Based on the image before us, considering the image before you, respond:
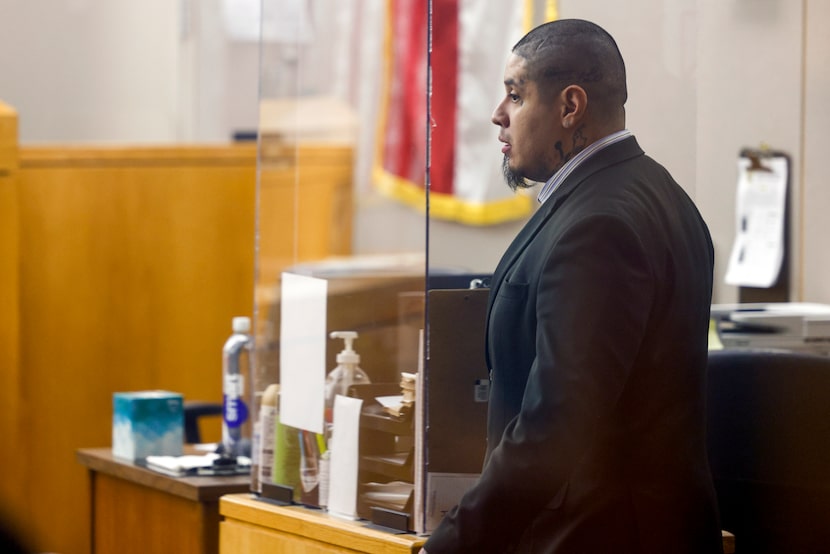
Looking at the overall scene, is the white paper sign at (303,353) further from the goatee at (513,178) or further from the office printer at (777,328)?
the office printer at (777,328)

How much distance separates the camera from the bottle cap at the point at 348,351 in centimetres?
222

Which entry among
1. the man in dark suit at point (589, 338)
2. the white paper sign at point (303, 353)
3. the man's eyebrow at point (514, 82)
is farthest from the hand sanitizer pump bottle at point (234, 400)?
the man's eyebrow at point (514, 82)

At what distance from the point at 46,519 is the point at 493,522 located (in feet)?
9.29

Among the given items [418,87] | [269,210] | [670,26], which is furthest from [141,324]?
[670,26]

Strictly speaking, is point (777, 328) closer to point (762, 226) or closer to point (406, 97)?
point (762, 226)

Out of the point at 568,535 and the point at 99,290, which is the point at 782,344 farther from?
the point at 99,290

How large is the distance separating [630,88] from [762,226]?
1534 mm

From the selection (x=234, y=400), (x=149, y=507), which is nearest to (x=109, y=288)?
(x=234, y=400)

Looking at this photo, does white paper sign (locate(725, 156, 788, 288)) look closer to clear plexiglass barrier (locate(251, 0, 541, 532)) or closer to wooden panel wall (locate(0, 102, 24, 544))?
clear plexiglass barrier (locate(251, 0, 541, 532))

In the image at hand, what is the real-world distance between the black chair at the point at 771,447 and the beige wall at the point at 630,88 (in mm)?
353

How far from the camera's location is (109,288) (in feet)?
14.1

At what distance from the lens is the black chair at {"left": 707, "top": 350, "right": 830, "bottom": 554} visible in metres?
2.24

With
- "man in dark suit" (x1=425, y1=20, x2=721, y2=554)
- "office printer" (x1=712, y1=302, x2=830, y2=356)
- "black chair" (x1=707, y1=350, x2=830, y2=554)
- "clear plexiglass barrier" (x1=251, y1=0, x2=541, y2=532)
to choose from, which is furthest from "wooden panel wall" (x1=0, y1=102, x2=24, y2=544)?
"man in dark suit" (x1=425, y1=20, x2=721, y2=554)

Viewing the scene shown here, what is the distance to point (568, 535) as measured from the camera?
168 cm
